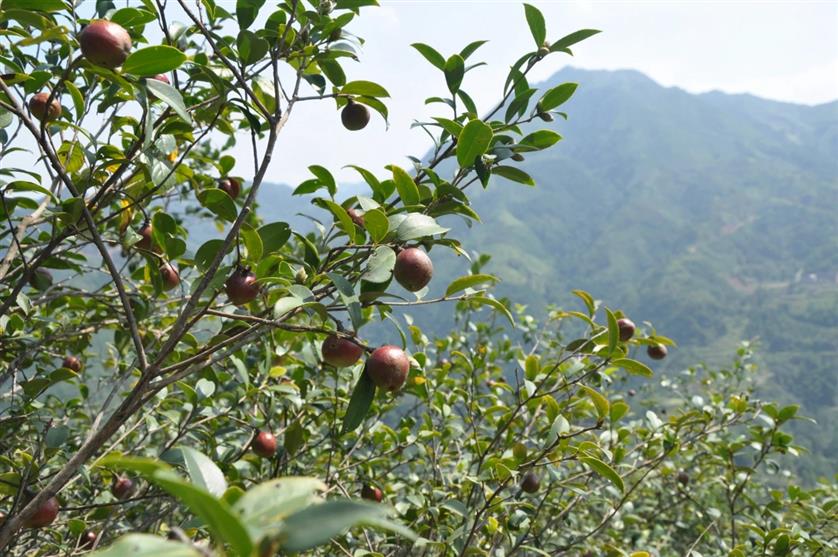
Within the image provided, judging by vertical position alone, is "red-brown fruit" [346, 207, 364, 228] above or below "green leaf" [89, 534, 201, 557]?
above

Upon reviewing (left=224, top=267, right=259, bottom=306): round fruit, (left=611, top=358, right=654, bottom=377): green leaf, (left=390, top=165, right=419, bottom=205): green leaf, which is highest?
(left=390, top=165, right=419, bottom=205): green leaf

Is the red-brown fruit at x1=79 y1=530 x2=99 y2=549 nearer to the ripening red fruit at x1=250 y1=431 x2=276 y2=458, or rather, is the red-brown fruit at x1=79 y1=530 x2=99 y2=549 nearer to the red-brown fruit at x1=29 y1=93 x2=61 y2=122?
the ripening red fruit at x1=250 y1=431 x2=276 y2=458

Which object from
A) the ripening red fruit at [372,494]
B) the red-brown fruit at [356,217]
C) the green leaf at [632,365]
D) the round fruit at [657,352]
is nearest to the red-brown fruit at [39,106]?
the red-brown fruit at [356,217]

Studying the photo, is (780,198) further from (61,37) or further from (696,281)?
(61,37)

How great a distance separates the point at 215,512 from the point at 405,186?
1.10 m

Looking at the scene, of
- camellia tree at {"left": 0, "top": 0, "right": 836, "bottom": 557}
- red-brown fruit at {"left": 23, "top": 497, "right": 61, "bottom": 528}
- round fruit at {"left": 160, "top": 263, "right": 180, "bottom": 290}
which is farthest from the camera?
round fruit at {"left": 160, "top": 263, "right": 180, "bottom": 290}

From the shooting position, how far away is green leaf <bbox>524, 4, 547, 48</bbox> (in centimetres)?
179

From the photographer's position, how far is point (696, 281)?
127m

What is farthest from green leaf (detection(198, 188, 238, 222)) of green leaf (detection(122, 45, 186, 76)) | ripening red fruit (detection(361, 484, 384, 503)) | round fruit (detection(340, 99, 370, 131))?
ripening red fruit (detection(361, 484, 384, 503))

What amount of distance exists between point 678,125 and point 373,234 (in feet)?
706

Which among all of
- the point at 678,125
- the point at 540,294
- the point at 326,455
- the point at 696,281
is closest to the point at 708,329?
the point at 696,281

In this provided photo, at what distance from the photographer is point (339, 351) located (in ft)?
5.03

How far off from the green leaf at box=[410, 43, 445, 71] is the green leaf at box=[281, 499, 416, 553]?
5.12 feet

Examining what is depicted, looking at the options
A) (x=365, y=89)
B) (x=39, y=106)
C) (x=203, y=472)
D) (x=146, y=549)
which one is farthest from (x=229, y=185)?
(x=146, y=549)
